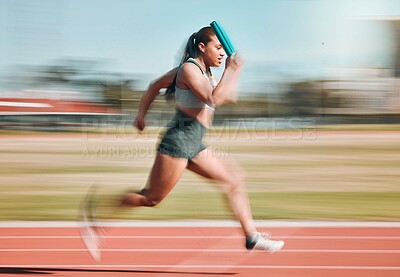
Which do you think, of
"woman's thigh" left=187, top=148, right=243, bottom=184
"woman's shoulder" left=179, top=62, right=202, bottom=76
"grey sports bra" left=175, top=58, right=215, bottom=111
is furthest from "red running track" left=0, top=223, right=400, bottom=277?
"woman's shoulder" left=179, top=62, right=202, bottom=76

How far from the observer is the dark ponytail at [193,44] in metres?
4.47

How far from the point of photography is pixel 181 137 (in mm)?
4312

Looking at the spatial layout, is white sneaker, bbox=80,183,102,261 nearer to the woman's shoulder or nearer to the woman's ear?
the woman's shoulder

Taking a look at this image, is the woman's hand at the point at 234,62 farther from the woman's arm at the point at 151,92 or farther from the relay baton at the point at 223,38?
the woman's arm at the point at 151,92

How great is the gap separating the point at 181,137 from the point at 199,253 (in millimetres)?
1157

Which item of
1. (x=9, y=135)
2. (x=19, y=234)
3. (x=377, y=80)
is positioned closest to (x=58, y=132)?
(x=9, y=135)

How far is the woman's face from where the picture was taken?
14.6ft

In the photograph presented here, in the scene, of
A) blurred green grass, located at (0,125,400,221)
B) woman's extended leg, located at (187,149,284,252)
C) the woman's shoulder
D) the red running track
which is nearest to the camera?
the woman's shoulder

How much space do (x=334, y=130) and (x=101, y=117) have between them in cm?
1263

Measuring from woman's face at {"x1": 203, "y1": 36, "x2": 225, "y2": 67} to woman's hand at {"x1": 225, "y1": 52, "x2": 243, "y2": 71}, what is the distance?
8.2 inches

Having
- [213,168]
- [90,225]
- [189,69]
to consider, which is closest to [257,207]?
[90,225]

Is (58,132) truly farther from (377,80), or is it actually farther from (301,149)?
(377,80)

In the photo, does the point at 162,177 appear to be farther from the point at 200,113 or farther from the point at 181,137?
the point at 200,113

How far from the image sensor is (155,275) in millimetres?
4391
